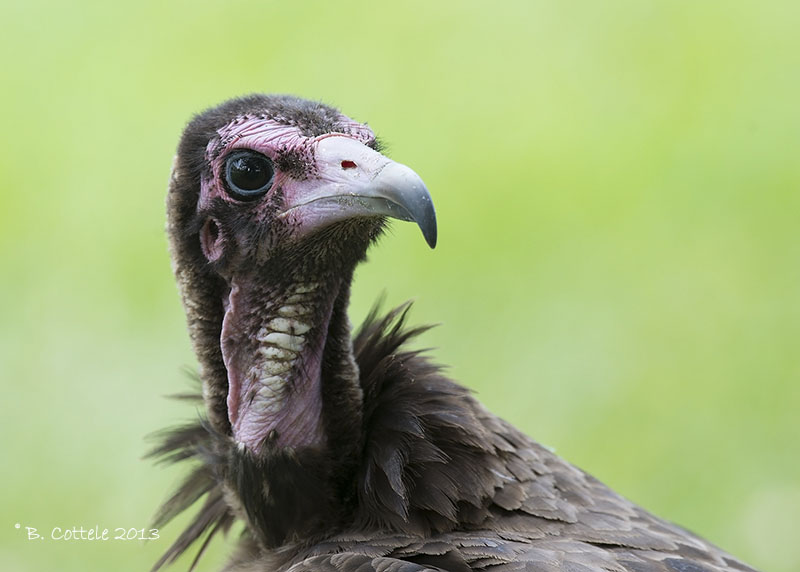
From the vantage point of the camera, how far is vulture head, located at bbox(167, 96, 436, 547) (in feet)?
12.9

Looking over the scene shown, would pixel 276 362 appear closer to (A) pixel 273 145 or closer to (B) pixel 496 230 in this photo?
(A) pixel 273 145

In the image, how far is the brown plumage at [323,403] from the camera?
3852mm

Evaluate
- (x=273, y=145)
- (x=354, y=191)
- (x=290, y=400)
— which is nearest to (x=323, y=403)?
(x=290, y=400)

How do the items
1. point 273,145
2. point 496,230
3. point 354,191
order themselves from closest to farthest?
point 354,191, point 273,145, point 496,230

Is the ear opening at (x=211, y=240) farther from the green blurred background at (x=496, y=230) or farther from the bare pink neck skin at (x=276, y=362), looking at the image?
the green blurred background at (x=496, y=230)

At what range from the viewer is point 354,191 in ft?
12.2

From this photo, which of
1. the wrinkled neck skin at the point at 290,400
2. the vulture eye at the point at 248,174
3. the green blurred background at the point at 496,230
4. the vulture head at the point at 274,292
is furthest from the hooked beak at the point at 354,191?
the green blurred background at the point at 496,230

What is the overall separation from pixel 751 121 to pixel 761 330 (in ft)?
9.71

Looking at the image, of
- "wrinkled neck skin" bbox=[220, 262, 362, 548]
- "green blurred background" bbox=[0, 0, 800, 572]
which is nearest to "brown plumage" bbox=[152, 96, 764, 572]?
"wrinkled neck skin" bbox=[220, 262, 362, 548]

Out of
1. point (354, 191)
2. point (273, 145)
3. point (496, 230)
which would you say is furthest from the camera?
point (496, 230)

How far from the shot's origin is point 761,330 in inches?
346

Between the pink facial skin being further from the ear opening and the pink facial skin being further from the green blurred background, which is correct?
the green blurred background

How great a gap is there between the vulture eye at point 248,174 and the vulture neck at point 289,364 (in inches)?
12.0

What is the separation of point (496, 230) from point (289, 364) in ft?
18.9
